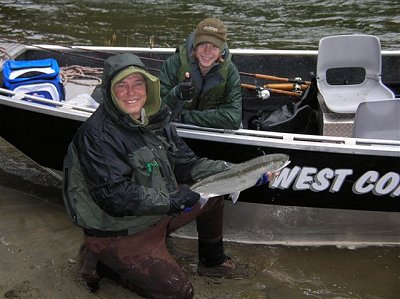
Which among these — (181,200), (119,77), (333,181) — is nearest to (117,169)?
(181,200)

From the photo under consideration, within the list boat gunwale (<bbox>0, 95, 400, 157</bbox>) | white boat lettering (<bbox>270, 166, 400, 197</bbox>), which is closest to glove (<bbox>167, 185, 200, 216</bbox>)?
boat gunwale (<bbox>0, 95, 400, 157</bbox>)

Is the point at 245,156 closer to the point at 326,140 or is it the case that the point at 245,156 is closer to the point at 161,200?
the point at 326,140

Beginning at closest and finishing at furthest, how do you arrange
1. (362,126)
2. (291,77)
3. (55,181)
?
(362,126) → (55,181) → (291,77)

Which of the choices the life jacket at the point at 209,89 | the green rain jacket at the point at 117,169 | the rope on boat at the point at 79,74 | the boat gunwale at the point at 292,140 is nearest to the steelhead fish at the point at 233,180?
the green rain jacket at the point at 117,169

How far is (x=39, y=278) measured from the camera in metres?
4.11

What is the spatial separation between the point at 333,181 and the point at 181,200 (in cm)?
139

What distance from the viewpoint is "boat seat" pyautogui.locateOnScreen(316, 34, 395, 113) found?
5539 millimetres

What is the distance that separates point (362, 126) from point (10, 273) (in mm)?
3049

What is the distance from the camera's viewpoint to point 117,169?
3.30 meters

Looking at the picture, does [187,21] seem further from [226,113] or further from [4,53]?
[226,113]

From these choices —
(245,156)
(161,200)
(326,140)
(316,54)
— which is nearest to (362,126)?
(326,140)

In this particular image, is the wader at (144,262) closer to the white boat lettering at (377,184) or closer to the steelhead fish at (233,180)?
the steelhead fish at (233,180)

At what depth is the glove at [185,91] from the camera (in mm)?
4047

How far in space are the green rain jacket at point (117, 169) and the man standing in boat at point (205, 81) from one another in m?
0.68
